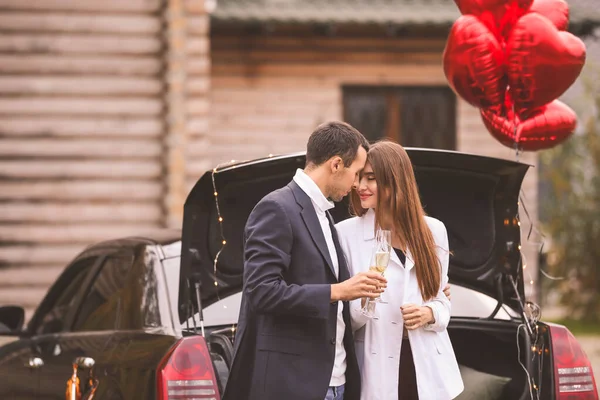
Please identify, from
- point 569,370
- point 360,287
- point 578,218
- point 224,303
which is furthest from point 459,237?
point 578,218

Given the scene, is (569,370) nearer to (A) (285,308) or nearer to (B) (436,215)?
(B) (436,215)

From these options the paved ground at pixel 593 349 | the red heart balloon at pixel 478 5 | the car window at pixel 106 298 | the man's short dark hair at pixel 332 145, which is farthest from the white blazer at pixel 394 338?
the paved ground at pixel 593 349

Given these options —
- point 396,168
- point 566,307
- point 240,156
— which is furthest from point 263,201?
point 566,307

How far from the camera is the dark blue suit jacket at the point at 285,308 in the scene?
3721mm

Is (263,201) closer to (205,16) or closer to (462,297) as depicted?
(462,297)

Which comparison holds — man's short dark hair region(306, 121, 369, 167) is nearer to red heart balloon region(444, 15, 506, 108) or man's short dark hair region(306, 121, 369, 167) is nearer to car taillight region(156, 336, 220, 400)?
car taillight region(156, 336, 220, 400)

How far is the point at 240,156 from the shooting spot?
13.9 metres

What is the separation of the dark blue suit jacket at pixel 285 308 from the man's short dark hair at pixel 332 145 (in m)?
0.14

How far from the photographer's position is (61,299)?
19.8ft

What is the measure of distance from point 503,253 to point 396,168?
1069mm

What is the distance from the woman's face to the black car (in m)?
0.39

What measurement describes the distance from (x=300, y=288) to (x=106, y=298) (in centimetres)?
196

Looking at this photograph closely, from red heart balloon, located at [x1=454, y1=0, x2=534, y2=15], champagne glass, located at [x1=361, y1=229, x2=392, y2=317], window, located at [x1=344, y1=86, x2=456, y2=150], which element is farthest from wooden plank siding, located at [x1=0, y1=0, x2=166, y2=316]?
champagne glass, located at [x1=361, y1=229, x2=392, y2=317]

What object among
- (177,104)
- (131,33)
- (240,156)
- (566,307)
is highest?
(131,33)
